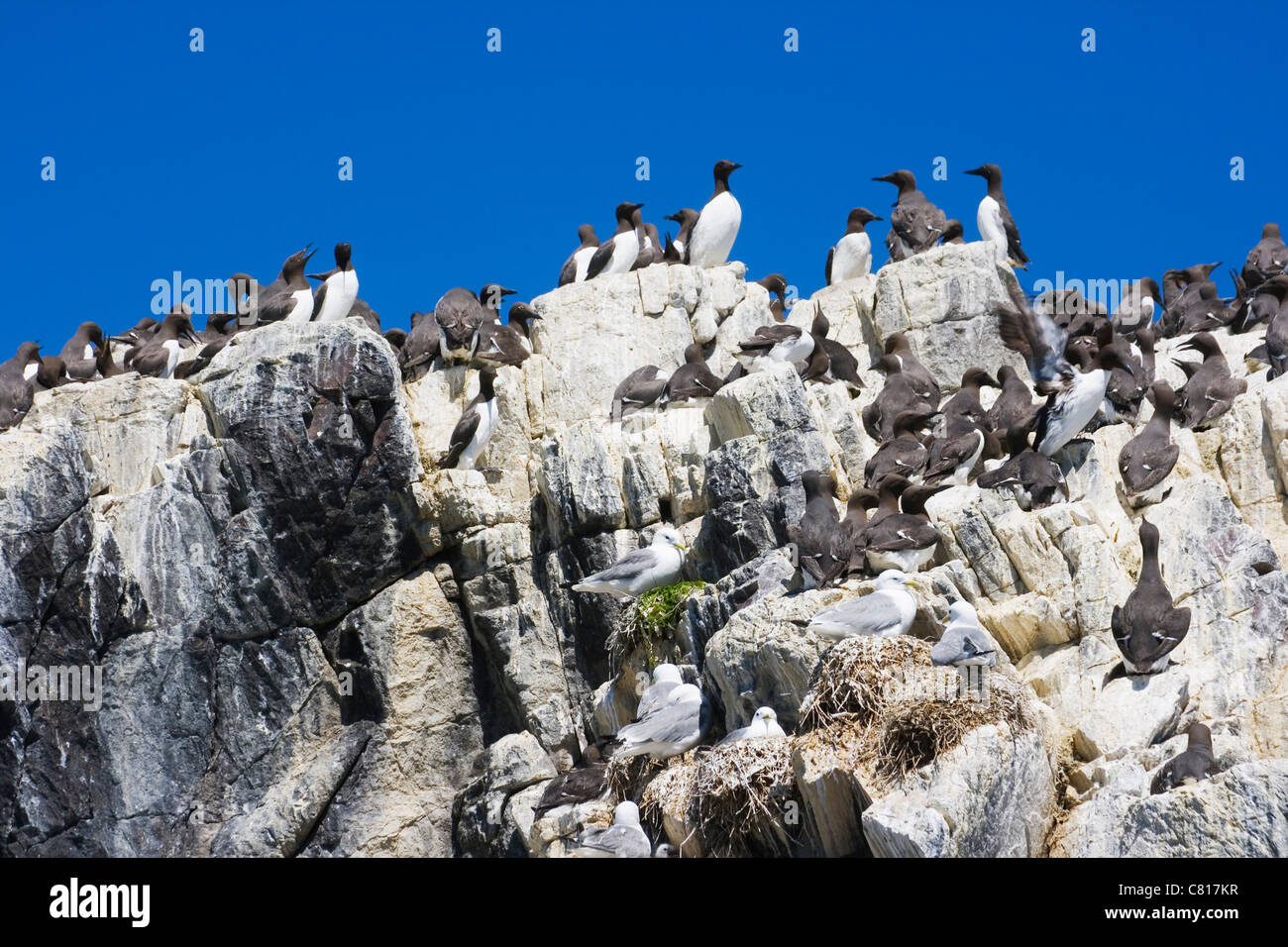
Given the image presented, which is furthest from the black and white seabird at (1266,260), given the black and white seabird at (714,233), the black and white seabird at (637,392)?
the black and white seabird at (637,392)

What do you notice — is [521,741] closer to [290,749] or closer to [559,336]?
[290,749]

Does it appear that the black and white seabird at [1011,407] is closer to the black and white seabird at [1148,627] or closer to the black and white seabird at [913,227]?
the black and white seabird at [1148,627]

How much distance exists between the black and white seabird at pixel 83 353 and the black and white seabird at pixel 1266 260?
16.0 meters

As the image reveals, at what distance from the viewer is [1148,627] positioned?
15891 mm

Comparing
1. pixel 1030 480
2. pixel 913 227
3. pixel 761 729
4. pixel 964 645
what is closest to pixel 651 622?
pixel 761 729

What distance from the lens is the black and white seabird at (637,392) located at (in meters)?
21.5

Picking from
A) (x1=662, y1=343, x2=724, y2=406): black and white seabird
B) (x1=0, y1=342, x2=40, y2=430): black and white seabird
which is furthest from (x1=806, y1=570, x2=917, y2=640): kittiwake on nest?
(x1=0, y1=342, x2=40, y2=430): black and white seabird

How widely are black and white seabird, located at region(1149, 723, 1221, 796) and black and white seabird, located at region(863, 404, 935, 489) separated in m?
4.94

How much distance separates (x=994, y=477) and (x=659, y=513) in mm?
3943

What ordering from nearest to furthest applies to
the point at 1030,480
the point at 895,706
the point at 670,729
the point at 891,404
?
the point at 895,706, the point at 670,729, the point at 1030,480, the point at 891,404

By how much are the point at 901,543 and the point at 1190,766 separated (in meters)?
3.76

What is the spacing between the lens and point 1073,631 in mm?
16844

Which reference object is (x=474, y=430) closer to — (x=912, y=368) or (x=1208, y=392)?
(x=912, y=368)
